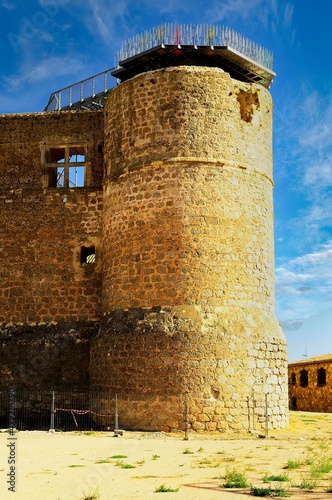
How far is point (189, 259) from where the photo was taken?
15305mm

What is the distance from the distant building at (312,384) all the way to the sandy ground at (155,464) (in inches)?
597

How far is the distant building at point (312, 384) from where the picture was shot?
2930cm

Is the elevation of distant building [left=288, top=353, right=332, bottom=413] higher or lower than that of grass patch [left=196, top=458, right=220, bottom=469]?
higher

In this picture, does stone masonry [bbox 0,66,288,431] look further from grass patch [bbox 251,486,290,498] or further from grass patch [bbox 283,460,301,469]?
grass patch [bbox 251,486,290,498]

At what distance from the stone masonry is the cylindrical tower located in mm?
31

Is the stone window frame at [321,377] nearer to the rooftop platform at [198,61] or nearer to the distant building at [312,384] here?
the distant building at [312,384]

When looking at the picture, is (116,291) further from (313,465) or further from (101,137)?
(313,465)

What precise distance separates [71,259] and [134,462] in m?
8.43

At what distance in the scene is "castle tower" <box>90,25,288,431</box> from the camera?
14.7 metres

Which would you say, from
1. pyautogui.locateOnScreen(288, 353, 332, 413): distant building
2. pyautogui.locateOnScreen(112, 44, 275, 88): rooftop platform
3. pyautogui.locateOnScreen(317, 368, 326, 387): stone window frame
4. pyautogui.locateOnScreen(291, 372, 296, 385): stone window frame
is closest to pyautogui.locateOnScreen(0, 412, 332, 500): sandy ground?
pyautogui.locateOnScreen(112, 44, 275, 88): rooftop platform

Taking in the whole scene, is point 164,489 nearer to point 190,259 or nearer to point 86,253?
point 190,259

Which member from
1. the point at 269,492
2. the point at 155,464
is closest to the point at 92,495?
the point at 269,492

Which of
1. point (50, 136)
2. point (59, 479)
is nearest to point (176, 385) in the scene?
point (59, 479)

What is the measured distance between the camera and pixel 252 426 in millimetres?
14766
